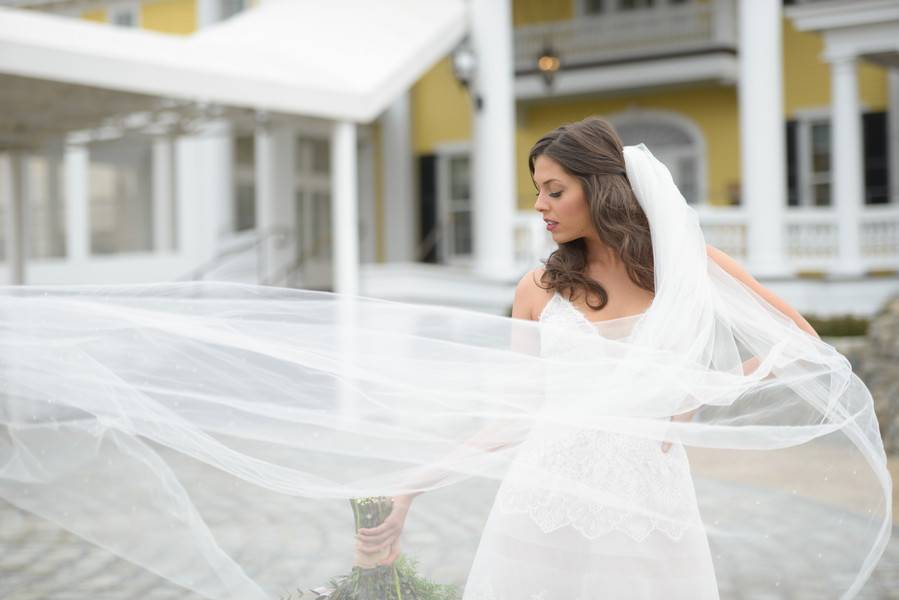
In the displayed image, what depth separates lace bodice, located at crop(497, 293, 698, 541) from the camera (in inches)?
116

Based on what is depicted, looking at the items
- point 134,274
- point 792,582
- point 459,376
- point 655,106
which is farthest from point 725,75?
point 459,376

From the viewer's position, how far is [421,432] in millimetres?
3252

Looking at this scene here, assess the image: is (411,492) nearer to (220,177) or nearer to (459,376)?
(459,376)

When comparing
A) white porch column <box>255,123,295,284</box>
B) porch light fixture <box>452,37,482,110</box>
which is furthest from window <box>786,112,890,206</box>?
white porch column <box>255,123,295,284</box>

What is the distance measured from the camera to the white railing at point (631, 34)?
17250 millimetres

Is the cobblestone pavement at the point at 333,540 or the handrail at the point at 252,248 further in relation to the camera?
the handrail at the point at 252,248

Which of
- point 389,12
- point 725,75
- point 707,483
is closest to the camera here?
point 707,483

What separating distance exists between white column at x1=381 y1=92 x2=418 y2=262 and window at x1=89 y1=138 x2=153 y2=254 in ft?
13.0

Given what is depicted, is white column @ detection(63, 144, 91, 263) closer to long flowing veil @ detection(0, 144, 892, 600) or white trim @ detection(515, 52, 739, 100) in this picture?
white trim @ detection(515, 52, 739, 100)

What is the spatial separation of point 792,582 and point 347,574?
2.29 meters

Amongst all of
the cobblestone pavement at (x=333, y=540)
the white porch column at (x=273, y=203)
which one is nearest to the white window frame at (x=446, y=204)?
the white porch column at (x=273, y=203)

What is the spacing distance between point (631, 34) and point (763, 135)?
4577 millimetres

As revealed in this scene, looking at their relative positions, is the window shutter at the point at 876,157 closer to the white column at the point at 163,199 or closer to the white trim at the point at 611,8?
the white trim at the point at 611,8

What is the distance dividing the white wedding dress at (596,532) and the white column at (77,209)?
1682cm
